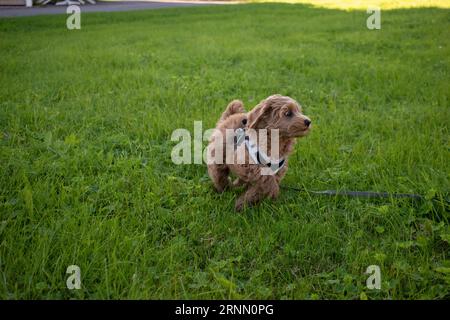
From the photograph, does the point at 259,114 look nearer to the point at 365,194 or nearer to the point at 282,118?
the point at 282,118

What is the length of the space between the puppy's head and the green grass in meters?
0.68

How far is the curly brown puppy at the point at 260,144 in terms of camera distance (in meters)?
2.90

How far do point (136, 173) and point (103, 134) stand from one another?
1209mm

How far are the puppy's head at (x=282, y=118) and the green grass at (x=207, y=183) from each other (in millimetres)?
683

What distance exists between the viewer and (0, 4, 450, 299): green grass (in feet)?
7.94

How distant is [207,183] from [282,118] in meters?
1.14

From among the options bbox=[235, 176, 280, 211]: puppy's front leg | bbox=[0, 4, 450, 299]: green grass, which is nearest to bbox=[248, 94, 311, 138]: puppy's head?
bbox=[235, 176, 280, 211]: puppy's front leg

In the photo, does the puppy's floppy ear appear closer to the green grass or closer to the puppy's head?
the puppy's head

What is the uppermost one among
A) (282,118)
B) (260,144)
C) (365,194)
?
(282,118)

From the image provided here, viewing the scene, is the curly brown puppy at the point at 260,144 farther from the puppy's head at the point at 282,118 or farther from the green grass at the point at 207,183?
the green grass at the point at 207,183

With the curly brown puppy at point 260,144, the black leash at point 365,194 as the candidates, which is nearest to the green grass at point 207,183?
the black leash at point 365,194

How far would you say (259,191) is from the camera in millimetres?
3145

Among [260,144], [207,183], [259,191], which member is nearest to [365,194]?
[259,191]

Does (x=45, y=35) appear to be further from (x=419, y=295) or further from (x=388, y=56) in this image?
(x=419, y=295)
